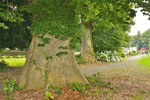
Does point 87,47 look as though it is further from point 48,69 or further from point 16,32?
point 48,69

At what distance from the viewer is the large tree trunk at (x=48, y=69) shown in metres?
5.81

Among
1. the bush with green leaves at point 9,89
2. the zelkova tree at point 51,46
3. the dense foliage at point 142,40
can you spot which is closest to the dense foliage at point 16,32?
the zelkova tree at point 51,46

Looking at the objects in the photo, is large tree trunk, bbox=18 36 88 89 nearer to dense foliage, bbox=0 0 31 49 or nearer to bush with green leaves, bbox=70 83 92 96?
bush with green leaves, bbox=70 83 92 96

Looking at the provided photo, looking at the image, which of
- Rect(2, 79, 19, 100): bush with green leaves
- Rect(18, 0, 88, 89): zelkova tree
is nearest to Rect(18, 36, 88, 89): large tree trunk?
Rect(18, 0, 88, 89): zelkova tree

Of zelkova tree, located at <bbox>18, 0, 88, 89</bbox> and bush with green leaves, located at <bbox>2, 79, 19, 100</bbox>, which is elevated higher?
zelkova tree, located at <bbox>18, 0, 88, 89</bbox>

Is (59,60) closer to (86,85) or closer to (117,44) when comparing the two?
(86,85)

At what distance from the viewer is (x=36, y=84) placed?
5.76 m

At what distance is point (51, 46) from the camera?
6.03 m

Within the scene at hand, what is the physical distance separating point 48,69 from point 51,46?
2.68ft

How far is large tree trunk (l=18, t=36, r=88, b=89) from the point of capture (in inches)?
229

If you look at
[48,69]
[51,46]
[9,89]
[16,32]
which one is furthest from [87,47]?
[9,89]

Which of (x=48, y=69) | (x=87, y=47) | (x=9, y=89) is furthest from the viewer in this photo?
(x=87, y=47)

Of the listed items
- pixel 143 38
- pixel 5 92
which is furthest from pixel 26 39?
pixel 143 38

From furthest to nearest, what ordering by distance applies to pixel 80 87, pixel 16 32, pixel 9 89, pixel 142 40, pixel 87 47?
pixel 142 40, pixel 87 47, pixel 16 32, pixel 80 87, pixel 9 89
